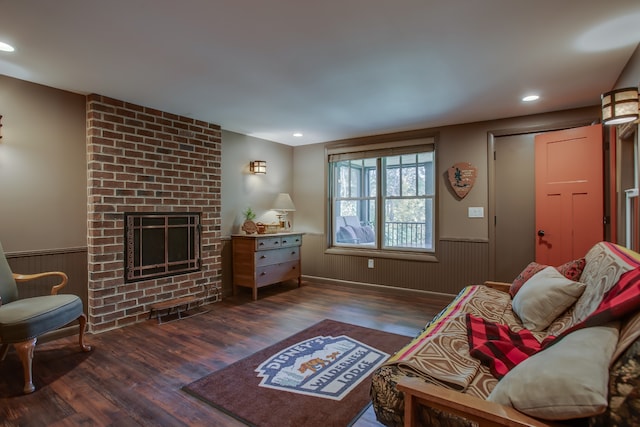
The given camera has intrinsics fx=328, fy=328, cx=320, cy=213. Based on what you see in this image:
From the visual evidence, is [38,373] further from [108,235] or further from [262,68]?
[262,68]

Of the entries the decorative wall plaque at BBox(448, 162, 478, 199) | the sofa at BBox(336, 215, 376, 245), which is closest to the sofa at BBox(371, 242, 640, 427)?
the decorative wall plaque at BBox(448, 162, 478, 199)

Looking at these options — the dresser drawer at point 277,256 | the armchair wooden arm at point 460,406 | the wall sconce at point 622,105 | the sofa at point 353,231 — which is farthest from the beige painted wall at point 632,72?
the dresser drawer at point 277,256

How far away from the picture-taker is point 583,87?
3.04 meters

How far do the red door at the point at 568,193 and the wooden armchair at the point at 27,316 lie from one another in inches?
179

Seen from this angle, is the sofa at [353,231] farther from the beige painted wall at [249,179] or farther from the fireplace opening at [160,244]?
the fireplace opening at [160,244]

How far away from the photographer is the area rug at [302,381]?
188 cm

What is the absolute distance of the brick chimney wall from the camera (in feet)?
10.6

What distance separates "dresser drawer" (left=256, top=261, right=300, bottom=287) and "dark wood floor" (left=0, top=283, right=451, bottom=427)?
248 mm

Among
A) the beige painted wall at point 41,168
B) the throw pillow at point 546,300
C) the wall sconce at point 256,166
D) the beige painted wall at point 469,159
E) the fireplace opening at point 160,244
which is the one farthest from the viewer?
the wall sconce at point 256,166

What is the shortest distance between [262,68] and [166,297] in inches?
108

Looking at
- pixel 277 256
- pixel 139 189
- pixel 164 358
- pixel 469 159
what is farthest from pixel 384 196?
pixel 164 358

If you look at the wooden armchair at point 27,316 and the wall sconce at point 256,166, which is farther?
the wall sconce at point 256,166

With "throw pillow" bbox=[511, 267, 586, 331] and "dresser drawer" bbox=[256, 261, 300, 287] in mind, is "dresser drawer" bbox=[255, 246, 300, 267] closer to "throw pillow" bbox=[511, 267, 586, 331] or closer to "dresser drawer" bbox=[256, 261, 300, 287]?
"dresser drawer" bbox=[256, 261, 300, 287]

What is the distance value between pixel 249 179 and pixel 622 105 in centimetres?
411
